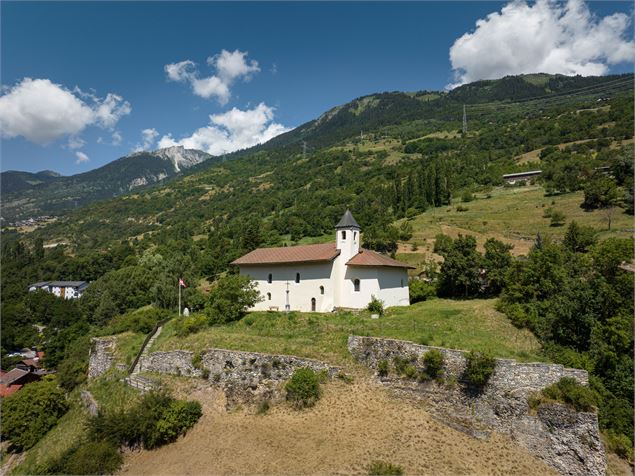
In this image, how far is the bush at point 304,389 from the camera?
22.8 metres

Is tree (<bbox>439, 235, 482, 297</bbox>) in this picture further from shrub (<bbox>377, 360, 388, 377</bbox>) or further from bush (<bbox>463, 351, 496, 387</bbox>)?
bush (<bbox>463, 351, 496, 387</bbox>)

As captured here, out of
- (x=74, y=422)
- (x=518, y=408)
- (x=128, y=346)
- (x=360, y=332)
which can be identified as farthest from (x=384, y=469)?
(x=128, y=346)

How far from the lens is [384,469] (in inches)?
668

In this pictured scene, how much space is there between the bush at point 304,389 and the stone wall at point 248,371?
0.80 m

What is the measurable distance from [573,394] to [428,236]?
48.3 meters

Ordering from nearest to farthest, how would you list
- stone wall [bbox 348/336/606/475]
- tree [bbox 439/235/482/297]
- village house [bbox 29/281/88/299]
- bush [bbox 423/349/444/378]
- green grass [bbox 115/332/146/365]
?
stone wall [bbox 348/336/606/475], bush [bbox 423/349/444/378], green grass [bbox 115/332/146/365], tree [bbox 439/235/482/297], village house [bbox 29/281/88/299]

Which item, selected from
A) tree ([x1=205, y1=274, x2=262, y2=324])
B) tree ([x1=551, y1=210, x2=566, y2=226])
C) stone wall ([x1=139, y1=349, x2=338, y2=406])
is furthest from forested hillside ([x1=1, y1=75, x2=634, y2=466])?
stone wall ([x1=139, y1=349, x2=338, y2=406])

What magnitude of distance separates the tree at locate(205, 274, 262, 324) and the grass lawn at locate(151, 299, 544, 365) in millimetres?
1295

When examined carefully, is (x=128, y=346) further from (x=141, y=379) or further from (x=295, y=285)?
(x=295, y=285)

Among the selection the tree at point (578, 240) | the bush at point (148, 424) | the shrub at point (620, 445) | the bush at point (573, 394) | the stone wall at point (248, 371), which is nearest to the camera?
the bush at point (573, 394)

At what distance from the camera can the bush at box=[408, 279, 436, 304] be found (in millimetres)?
40594

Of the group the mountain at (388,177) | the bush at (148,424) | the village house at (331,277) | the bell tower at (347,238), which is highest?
the mountain at (388,177)

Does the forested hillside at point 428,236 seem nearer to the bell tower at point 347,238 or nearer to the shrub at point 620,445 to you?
the shrub at point 620,445

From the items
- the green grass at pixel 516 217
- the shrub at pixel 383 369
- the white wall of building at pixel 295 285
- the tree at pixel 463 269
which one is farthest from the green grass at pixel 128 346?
the green grass at pixel 516 217
